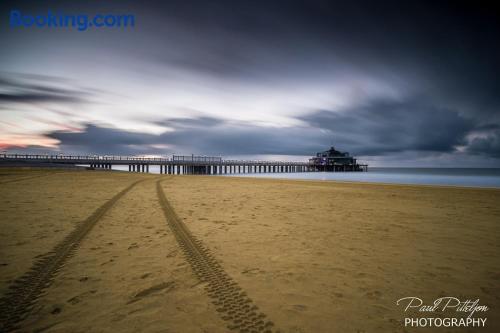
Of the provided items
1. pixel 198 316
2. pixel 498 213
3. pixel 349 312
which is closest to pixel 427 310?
pixel 349 312

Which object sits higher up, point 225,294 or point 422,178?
point 225,294

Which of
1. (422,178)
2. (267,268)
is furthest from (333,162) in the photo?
(267,268)

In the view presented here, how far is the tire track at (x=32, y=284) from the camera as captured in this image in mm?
2746

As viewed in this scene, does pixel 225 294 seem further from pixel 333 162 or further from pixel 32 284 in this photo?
pixel 333 162

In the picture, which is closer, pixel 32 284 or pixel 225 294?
pixel 225 294

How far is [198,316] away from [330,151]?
485 ft

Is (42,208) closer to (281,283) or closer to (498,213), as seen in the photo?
(281,283)

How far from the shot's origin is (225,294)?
10.7ft

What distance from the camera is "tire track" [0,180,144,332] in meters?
2.75

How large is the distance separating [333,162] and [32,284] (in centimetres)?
13846

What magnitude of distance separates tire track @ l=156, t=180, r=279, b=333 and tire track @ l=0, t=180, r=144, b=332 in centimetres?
208

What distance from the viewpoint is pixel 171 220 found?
295 inches

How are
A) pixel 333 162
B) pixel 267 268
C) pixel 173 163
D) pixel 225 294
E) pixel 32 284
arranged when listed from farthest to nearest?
pixel 333 162, pixel 173 163, pixel 267 268, pixel 32 284, pixel 225 294

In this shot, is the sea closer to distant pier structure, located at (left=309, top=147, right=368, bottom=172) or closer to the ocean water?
the ocean water
